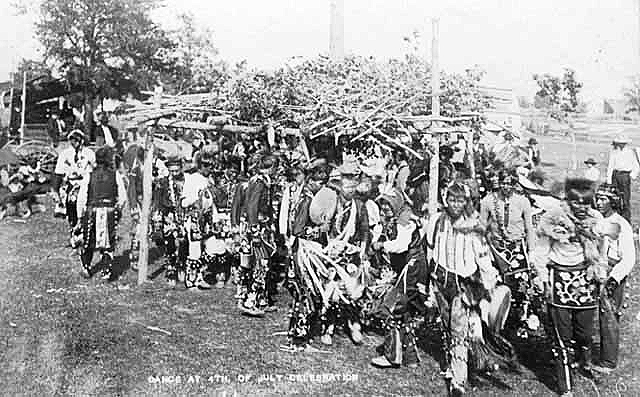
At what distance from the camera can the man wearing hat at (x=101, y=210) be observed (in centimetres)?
725

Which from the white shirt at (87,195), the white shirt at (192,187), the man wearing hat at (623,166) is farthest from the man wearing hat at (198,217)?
the man wearing hat at (623,166)

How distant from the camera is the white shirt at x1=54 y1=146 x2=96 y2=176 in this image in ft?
31.2

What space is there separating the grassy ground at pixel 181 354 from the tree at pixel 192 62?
247cm

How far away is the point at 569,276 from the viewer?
4.45m

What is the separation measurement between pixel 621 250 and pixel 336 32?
374 cm

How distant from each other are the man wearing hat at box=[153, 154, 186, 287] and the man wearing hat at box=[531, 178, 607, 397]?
4.07m

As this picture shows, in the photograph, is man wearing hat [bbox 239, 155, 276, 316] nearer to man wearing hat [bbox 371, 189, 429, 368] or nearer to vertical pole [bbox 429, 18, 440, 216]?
man wearing hat [bbox 371, 189, 429, 368]

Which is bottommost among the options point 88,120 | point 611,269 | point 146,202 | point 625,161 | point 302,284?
point 302,284

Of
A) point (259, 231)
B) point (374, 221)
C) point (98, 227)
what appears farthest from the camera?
point (98, 227)

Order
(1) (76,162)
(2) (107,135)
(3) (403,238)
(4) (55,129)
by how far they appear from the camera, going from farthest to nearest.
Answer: (4) (55,129), (2) (107,135), (1) (76,162), (3) (403,238)

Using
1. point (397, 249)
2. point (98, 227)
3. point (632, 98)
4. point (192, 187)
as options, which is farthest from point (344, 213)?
point (632, 98)

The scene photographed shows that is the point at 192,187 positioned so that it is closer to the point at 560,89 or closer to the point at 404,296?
the point at 404,296

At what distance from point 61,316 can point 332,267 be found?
267 cm

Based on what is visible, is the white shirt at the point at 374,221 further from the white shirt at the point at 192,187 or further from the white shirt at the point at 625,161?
the white shirt at the point at 625,161
